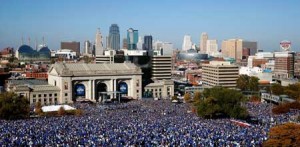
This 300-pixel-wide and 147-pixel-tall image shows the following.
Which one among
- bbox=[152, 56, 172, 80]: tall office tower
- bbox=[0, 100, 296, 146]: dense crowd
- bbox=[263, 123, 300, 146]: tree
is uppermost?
bbox=[152, 56, 172, 80]: tall office tower

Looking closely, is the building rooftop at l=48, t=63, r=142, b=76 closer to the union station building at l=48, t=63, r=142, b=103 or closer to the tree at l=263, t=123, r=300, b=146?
the union station building at l=48, t=63, r=142, b=103

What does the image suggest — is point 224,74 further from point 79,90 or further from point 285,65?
point 285,65

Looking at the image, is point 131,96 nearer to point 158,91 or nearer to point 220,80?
point 158,91

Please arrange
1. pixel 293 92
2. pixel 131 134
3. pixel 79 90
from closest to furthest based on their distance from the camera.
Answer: pixel 131 134
pixel 293 92
pixel 79 90

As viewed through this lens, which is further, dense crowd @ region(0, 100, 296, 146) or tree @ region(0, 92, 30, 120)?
tree @ region(0, 92, 30, 120)

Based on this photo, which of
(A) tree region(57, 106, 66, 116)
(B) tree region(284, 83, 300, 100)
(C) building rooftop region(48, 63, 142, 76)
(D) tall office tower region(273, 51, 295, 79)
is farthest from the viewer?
(D) tall office tower region(273, 51, 295, 79)

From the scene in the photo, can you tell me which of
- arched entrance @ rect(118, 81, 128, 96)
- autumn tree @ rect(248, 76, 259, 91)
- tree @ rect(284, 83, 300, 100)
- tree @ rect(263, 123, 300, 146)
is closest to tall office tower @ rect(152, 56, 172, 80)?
arched entrance @ rect(118, 81, 128, 96)

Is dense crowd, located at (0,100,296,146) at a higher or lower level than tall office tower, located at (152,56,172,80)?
lower

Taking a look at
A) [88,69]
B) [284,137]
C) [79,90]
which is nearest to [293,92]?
[88,69]
